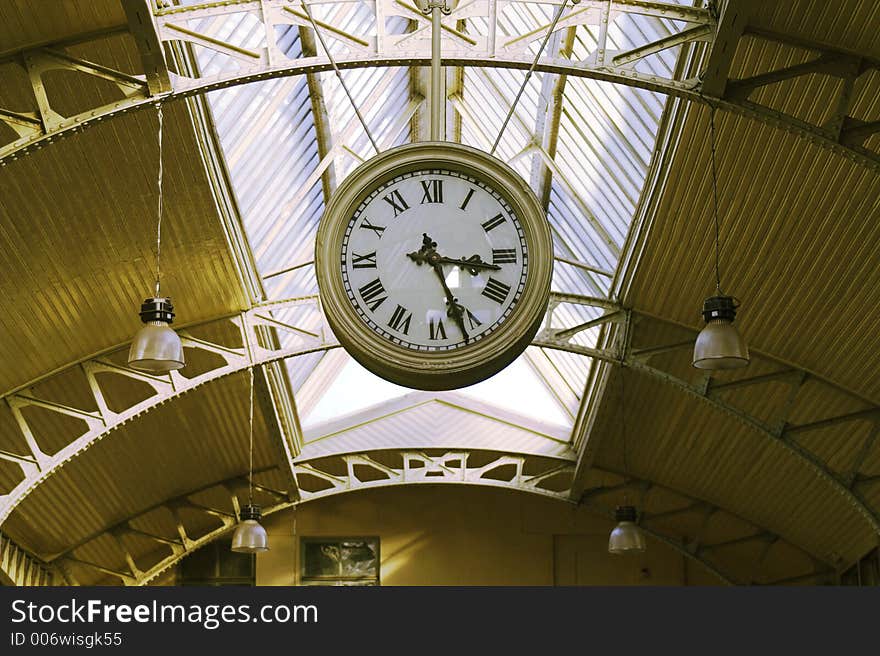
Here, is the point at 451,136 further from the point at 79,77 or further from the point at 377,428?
the point at 79,77

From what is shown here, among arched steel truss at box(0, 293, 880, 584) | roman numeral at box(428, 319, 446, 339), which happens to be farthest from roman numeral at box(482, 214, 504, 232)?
arched steel truss at box(0, 293, 880, 584)

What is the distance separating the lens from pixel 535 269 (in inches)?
273

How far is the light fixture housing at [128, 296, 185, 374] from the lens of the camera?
10844mm

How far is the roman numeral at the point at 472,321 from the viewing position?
269 inches

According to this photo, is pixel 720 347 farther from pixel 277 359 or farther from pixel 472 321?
pixel 277 359

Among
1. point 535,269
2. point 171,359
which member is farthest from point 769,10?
point 171,359

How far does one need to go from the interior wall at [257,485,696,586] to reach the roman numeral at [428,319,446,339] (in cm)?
2169

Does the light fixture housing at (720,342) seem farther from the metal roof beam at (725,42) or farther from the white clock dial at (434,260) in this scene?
the white clock dial at (434,260)

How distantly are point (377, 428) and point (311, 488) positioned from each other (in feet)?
Answer: 8.23

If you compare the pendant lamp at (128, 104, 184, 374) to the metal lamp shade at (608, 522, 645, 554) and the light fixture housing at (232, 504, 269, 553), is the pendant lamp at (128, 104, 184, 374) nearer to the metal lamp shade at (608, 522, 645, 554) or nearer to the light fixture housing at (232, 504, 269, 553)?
the light fixture housing at (232, 504, 269, 553)

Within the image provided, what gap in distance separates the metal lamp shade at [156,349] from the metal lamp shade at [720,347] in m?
4.72

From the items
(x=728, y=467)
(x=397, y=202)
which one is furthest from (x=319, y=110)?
(x=397, y=202)

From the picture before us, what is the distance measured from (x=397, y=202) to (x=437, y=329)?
2.67ft

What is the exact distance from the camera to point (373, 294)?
6.91m
